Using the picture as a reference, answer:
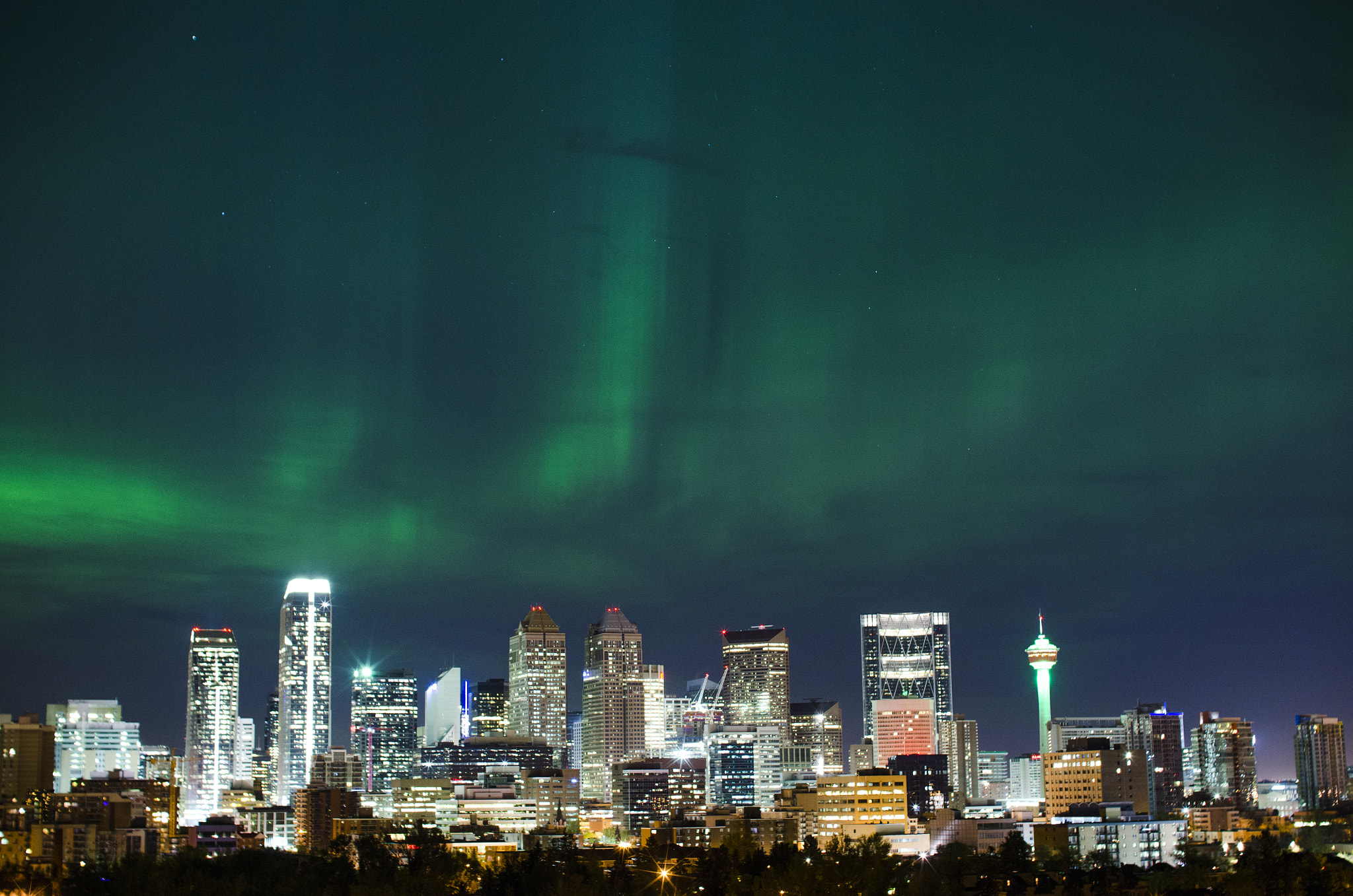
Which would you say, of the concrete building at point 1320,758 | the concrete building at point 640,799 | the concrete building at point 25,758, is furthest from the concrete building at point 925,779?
the concrete building at point 25,758

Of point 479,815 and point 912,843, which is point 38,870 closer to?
point 912,843

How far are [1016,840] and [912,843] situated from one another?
21.2 meters

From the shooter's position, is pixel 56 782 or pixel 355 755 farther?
pixel 355 755

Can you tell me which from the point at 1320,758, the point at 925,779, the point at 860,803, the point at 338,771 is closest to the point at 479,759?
the point at 338,771

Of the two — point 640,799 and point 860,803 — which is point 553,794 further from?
point 860,803

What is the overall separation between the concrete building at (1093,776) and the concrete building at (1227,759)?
32.7 meters

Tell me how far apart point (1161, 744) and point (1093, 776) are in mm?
37294

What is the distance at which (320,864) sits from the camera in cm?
6562

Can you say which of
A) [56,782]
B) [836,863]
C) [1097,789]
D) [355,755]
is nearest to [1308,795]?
[1097,789]

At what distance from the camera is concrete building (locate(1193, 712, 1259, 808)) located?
6619 inches

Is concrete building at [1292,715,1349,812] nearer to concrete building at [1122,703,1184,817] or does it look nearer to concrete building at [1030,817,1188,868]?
concrete building at [1122,703,1184,817]

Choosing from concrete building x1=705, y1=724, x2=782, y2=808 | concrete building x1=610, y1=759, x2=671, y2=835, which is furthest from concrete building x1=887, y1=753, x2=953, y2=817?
concrete building x1=610, y1=759, x2=671, y2=835

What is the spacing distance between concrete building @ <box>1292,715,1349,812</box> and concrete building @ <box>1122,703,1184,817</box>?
13.2m

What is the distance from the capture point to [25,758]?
14725 centimetres
